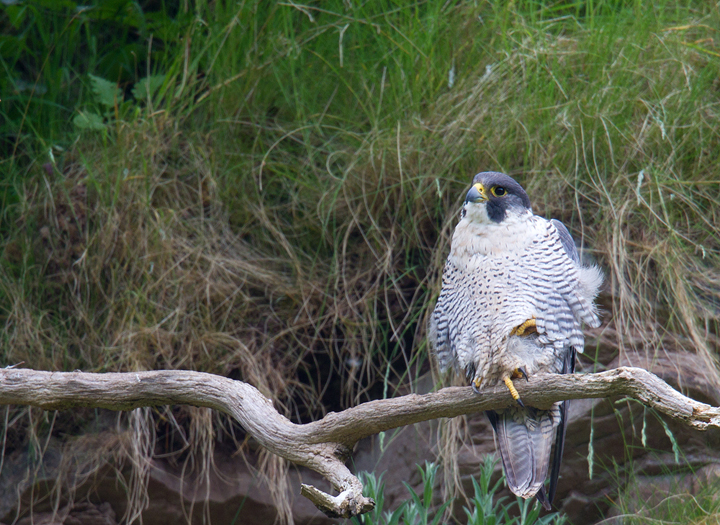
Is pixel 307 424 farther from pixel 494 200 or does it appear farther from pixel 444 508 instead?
pixel 494 200

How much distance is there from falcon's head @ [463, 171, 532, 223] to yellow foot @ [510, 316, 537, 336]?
A: 390 millimetres

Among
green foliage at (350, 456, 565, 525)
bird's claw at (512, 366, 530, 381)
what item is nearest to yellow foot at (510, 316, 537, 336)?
bird's claw at (512, 366, 530, 381)

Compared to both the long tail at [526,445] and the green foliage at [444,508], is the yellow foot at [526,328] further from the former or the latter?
the green foliage at [444,508]

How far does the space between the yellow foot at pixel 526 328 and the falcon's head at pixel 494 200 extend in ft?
1.28

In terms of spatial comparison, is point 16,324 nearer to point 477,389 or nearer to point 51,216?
point 51,216

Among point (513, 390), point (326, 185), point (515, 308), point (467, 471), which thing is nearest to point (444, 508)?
point (467, 471)

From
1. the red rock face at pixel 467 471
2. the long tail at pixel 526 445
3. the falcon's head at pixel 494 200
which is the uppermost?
the falcon's head at pixel 494 200

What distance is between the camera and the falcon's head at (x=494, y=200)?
8.09 ft

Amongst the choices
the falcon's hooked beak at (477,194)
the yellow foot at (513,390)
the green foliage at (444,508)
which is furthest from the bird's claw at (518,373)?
the falcon's hooked beak at (477,194)

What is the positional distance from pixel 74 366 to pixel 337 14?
2182 millimetres

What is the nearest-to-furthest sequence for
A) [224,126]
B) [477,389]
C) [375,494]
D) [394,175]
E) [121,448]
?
[477,389] < [375,494] < [121,448] < [394,175] < [224,126]

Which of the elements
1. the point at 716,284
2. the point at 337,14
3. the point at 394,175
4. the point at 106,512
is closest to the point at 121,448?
the point at 106,512

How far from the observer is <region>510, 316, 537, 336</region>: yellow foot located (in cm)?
230

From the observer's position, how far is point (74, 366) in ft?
10.6
